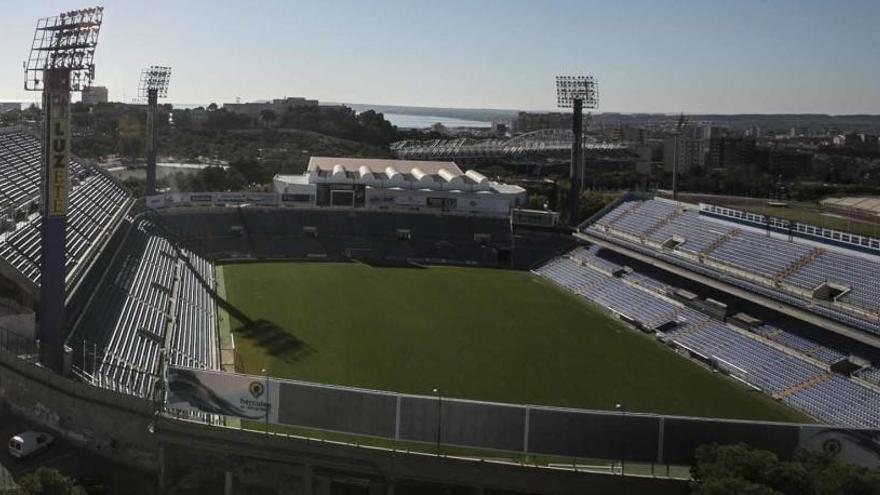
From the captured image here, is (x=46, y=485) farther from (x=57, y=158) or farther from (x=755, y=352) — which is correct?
(x=755, y=352)

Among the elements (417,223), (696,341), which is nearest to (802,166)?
(417,223)

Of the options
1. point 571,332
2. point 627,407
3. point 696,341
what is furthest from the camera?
point 571,332

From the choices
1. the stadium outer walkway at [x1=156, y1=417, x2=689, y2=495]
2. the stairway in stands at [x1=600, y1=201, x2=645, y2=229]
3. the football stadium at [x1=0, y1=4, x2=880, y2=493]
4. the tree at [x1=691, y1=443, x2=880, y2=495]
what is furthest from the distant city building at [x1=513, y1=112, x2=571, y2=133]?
the tree at [x1=691, y1=443, x2=880, y2=495]

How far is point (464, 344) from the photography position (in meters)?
25.7

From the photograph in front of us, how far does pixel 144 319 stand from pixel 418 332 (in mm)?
8882

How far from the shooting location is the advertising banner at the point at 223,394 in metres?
14.5

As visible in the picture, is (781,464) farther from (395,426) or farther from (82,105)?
(82,105)

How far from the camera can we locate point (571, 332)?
91.8ft

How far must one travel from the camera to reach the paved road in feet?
46.6

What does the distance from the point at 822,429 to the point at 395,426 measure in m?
7.53

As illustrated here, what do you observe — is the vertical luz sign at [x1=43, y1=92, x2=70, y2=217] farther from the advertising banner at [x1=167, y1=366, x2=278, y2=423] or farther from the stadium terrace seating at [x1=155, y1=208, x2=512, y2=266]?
the stadium terrace seating at [x1=155, y1=208, x2=512, y2=266]

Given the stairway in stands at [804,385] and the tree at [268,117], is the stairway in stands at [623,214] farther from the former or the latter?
the tree at [268,117]

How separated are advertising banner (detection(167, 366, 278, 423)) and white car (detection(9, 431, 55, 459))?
2.65 m

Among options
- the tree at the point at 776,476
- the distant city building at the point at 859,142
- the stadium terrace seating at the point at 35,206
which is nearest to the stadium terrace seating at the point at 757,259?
the tree at the point at 776,476
